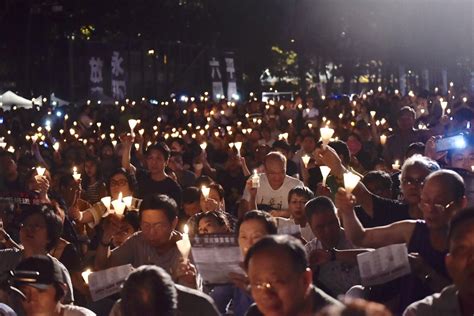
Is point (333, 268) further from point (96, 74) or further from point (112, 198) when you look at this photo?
point (96, 74)

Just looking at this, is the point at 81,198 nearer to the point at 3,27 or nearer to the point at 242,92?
the point at 3,27

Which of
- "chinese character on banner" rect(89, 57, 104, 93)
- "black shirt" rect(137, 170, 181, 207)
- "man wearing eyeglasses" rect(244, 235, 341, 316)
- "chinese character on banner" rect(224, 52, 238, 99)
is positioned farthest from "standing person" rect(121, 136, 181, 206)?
"chinese character on banner" rect(224, 52, 238, 99)

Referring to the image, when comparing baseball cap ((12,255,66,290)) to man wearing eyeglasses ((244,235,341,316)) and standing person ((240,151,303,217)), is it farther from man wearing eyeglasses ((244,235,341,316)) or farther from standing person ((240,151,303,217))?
standing person ((240,151,303,217))

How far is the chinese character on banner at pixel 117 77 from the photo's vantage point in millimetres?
39688

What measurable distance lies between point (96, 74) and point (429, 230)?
3214cm

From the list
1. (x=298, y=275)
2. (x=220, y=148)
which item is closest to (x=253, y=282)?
(x=298, y=275)

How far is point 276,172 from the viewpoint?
1098 centimetres

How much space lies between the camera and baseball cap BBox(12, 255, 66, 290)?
20.0ft

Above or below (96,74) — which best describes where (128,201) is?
below

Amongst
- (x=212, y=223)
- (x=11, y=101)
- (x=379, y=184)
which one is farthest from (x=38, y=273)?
(x=11, y=101)

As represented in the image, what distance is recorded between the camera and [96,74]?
125ft

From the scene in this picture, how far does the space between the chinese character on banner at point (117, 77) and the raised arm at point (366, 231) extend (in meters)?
33.0

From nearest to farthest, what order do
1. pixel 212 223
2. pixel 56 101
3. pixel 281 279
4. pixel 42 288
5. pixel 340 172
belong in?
1. pixel 281 279
2. pixel 42 288
3. pixel 212 223
4. pixel 340 172
5. pixel 56 101

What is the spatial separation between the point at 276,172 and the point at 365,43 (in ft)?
165
